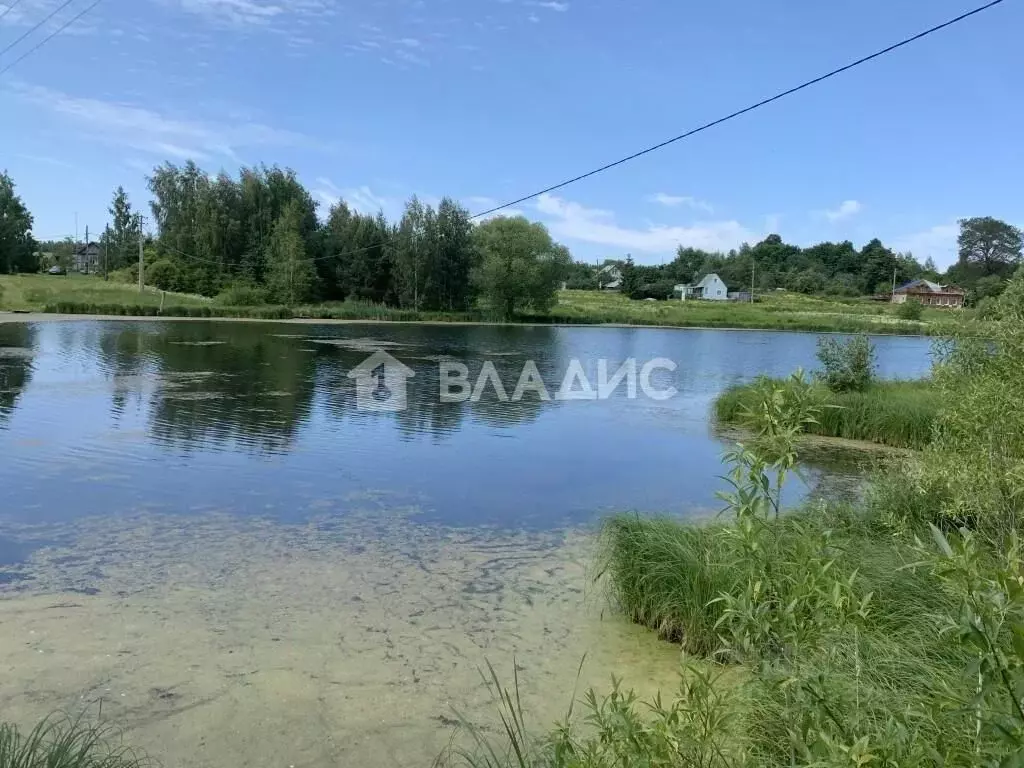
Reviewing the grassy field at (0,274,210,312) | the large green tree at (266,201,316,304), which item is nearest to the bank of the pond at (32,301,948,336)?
the grassy field at (0,274,210,312)

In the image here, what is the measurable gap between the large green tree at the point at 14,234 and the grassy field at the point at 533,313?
4061mm

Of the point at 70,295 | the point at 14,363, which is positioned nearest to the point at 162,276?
the point at 70,295

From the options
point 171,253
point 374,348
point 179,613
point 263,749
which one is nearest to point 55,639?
point 179,613

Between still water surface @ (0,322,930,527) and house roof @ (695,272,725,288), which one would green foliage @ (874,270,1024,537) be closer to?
still water surface @ (0,322,930,527)

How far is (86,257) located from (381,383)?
108299mm

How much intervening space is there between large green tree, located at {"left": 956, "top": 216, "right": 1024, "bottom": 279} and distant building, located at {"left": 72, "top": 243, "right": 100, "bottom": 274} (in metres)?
103

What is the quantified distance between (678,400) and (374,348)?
588 inches

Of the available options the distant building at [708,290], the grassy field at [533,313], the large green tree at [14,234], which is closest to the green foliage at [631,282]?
the distant building at [708,290]

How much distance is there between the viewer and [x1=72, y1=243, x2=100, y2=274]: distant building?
104438 mm

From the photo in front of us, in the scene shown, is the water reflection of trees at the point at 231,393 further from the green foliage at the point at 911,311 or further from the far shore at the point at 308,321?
Result: the green foliage at the point at 911,311

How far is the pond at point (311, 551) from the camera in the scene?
4476 millimetres

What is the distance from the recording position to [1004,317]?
20.6ft

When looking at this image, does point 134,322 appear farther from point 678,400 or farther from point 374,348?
point 678,400

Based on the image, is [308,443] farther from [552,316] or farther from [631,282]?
[631,282]
